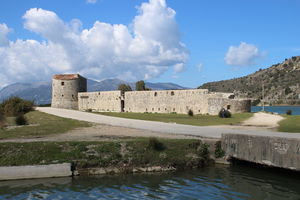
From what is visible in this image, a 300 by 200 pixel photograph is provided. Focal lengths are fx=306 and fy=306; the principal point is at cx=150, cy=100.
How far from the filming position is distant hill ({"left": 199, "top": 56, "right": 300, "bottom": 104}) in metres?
118

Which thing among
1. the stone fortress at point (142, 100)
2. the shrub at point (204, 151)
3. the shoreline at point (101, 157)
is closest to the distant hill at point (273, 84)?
the stone fortress at point (142, 100)

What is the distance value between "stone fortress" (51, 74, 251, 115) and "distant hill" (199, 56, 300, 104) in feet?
275

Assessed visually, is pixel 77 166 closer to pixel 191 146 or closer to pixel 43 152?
pixel 43 152

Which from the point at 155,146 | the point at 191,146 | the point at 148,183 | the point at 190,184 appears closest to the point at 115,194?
the point at 148,183

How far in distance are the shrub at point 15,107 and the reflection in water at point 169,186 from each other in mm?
27229

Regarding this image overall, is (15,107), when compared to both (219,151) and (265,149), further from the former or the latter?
(265,149)

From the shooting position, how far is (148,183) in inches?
461

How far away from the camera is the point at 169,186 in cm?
1121

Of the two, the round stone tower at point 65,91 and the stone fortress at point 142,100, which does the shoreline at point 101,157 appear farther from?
the round stone tower at point 65,91

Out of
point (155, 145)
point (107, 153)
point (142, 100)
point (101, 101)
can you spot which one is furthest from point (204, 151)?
point (101, 101)

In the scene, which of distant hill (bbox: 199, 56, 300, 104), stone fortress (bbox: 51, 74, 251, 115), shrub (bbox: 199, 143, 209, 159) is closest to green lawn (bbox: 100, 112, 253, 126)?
stone fortress (bbox: 51, 74, 251, 115)

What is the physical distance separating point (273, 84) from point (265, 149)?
12558cm

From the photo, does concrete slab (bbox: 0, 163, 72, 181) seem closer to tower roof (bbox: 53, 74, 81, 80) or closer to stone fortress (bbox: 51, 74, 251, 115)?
stone fortress (bbox: 51, 74, 251, 115)

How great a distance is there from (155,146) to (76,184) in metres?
4.42
